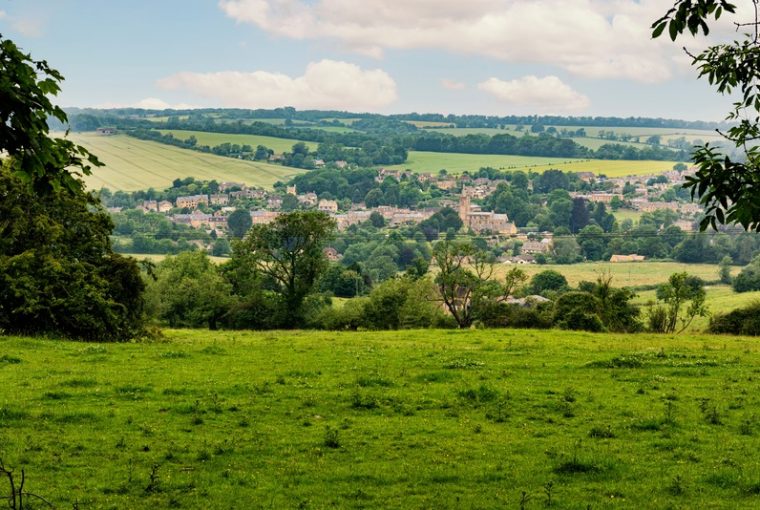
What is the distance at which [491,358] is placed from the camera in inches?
962

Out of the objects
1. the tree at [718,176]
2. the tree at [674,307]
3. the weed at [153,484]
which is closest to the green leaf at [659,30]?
the tree at [718,176]

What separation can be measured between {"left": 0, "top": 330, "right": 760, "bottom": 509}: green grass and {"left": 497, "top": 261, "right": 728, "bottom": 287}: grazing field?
8244cm

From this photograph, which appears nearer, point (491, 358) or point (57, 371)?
point (57, 371)

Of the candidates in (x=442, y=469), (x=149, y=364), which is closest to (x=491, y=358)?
(x=149, y=364)

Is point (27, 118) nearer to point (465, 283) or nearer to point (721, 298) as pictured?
point (465, 283)

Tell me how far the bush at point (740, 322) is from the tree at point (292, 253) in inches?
962

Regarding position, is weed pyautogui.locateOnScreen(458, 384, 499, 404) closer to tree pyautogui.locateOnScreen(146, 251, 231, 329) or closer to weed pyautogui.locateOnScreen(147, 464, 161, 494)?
weed pyautogui.locateOnScreen(147, 464, 161, 494)

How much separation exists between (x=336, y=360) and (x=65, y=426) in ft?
33.0

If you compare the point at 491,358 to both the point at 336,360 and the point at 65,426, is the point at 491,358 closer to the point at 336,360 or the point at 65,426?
the point at 336,360

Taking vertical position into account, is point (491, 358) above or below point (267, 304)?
above

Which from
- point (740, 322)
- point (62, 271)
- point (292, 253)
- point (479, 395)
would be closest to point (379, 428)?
point (479, 395)

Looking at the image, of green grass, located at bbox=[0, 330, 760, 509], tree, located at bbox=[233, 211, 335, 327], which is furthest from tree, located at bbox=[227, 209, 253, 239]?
green grass, located at bbox=[0, 330, 760, 509]

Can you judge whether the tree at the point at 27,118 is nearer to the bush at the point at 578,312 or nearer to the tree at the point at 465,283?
the bush at the point at 578,312

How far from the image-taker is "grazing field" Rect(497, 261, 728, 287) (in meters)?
111
